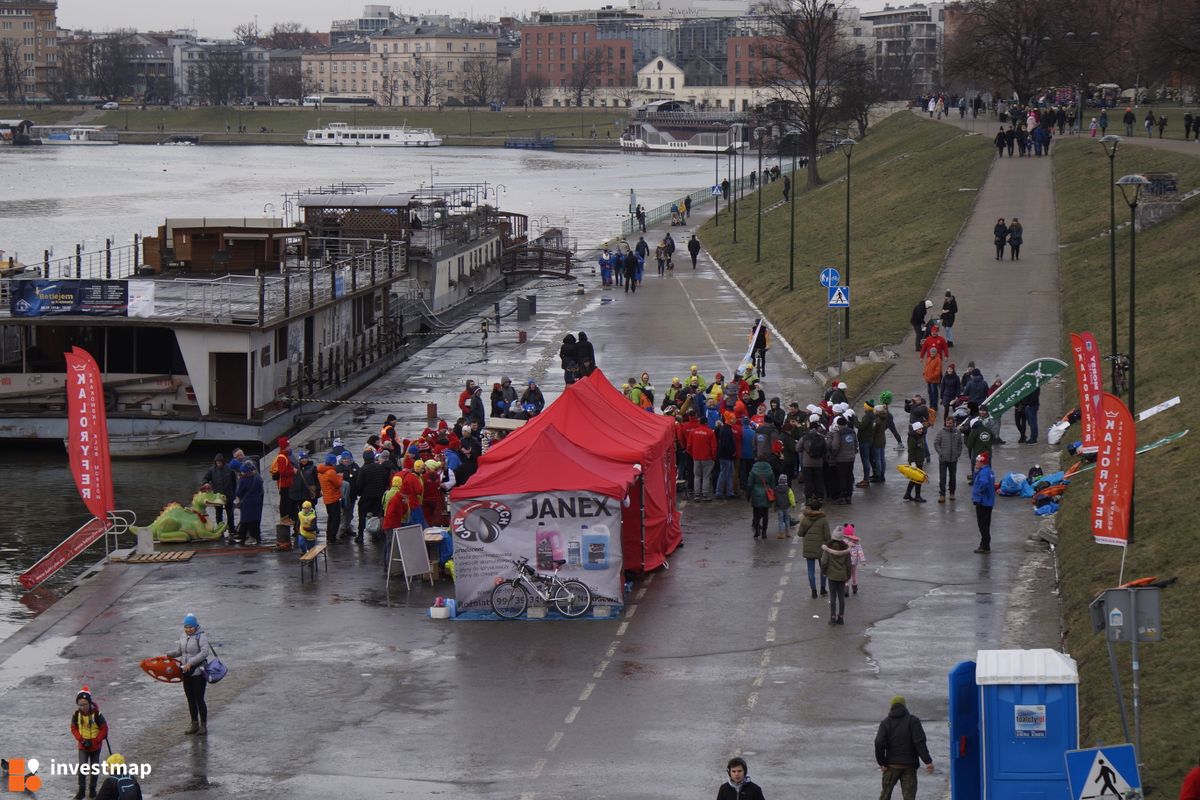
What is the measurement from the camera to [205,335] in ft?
130

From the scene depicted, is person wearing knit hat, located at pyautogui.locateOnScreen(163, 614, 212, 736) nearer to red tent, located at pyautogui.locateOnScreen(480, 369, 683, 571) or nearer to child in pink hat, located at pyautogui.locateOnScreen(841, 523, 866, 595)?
red tent, located at pyautogui.locateOnScreen(480, 369, 683, 571)

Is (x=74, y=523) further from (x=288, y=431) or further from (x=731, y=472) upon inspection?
(x=731, y=472)

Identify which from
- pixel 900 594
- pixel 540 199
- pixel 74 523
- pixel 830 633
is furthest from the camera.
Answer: pixel 540 199

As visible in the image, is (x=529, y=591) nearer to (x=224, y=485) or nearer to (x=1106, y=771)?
(x=224, y=485)

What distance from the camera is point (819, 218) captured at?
77.5 meters

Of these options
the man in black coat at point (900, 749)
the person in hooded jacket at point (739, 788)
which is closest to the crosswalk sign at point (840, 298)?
the man in black coat at point (900, 749)

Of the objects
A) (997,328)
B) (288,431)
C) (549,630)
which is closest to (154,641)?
(549,630)

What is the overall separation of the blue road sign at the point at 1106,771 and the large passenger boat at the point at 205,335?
29.1 metres

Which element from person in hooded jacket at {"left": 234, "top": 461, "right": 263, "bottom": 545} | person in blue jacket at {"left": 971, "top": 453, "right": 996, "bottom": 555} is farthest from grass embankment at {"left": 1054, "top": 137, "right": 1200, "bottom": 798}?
person in hooded jacket at {"left": 234, "top": 461, "right": 263, "bottom": 545}

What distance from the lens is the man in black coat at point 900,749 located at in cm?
1478

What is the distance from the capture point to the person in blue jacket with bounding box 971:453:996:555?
921 inches

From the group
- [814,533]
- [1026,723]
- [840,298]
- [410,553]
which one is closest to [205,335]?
[840,298]

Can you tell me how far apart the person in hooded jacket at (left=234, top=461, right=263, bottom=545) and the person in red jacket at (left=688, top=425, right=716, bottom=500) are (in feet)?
22.2

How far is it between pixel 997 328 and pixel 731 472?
1581 centimetres
